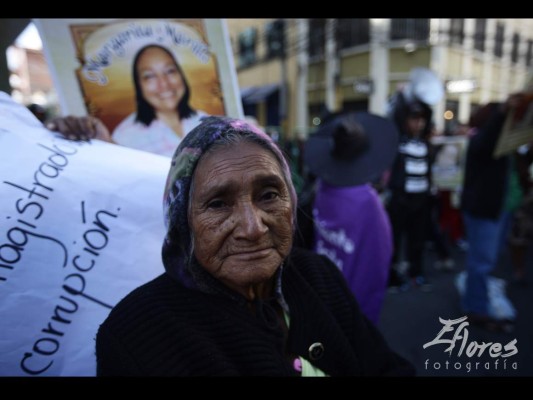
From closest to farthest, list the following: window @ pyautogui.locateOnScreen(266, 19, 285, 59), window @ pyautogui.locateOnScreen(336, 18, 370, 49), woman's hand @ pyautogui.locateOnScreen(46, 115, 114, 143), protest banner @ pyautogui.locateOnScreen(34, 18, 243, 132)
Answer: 1. woman's hand @ pyautogui.locateOnScreen(46, 115, 114, 143)
2. protest banner @ pyautogui.locateOnScreen(34, 18, 243, 132)
3. window @ pyautogui.locateOnScreen(266, 19, 285, 59)
4. window @ pyautogui.locateOnScreen(336, 18, 370, 49)

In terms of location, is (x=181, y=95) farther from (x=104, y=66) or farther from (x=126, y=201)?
(x=126, y=201)

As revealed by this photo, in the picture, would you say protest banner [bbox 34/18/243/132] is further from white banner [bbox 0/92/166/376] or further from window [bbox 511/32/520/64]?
window [bbox 511/32/520/64]

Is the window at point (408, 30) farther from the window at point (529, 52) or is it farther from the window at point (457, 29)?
the window at point (529, 52)

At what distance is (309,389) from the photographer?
95 centimetres

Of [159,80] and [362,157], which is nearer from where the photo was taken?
[159,80]

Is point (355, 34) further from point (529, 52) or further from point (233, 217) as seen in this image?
point (233, 217)

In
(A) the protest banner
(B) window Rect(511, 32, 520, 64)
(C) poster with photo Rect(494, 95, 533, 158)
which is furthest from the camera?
(B) window Rect(511, 32, 520, 64)

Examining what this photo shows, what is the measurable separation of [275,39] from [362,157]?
15260 mm

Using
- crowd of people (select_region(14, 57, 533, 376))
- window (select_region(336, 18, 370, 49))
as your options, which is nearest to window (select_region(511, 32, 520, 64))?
window (select_region(336, 18, 370, 49))

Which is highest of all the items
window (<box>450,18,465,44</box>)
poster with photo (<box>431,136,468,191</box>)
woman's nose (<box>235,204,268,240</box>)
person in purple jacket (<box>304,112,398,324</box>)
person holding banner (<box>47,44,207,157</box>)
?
window (<box>450,18,465,44</box>)

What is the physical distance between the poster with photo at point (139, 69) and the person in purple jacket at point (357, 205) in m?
0.81

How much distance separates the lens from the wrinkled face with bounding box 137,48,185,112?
5.08ft

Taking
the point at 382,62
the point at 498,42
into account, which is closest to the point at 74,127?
the point at 382,62

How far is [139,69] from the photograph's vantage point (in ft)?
5.06
